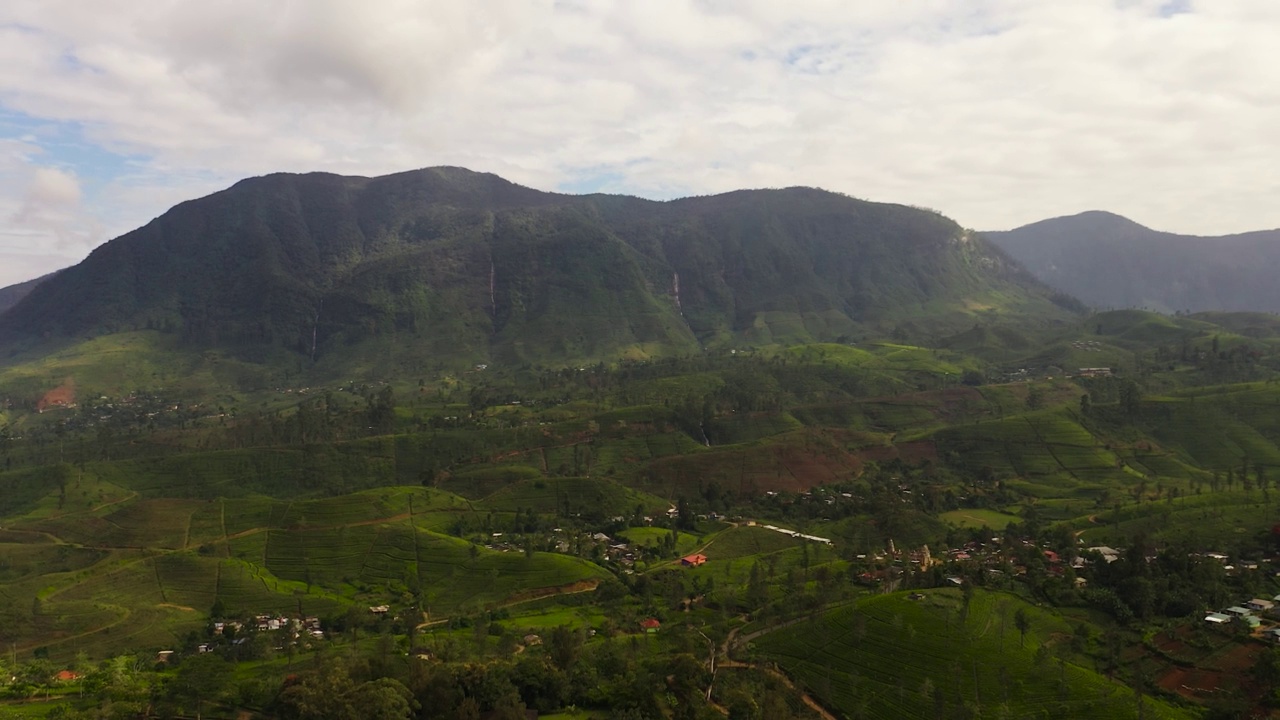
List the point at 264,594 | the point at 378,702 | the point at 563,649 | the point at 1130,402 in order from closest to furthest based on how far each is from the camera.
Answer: the point at 378,702 < the point at 563,649 < the point at 264,594 < the point at 1130,402

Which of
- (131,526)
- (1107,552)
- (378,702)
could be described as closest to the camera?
(378,702)

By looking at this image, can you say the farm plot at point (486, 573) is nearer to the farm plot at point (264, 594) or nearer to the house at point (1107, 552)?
the farm plot at point (264, 594)

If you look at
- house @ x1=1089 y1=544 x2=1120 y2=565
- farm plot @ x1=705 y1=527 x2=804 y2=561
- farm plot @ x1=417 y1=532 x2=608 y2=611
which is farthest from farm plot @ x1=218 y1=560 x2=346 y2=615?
house @ x1=1089 y1=544 x2=1120 y2=565

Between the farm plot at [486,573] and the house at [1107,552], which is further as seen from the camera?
the farm plot at [486,573]

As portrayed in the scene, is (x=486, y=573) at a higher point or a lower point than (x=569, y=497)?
lower

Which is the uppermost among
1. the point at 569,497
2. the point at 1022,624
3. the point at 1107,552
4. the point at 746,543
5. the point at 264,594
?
the point at 569,497

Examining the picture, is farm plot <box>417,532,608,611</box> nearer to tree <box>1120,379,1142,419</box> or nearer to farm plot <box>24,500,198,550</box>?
farm plot <box>24,500,198,550</box>

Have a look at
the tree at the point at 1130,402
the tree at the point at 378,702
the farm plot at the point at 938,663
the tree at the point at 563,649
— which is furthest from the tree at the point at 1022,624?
the tree at the point at 1130,402

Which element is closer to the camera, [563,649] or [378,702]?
[378,702]

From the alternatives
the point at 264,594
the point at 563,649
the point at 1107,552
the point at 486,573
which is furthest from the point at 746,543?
the point at 264,594

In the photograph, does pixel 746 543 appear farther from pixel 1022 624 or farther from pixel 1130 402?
pixel 1130 402
